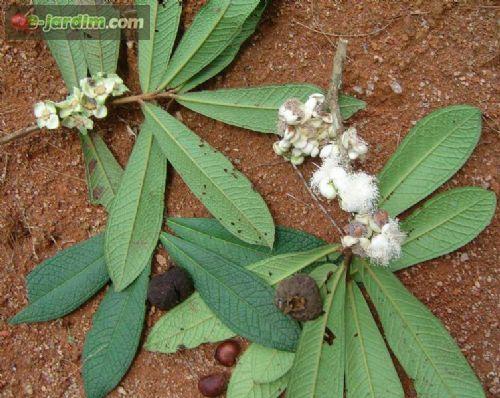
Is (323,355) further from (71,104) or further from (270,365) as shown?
(71,104)

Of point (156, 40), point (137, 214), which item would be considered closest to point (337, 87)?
point (156, 40)

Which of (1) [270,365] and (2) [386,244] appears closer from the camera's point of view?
(2) [386,244]

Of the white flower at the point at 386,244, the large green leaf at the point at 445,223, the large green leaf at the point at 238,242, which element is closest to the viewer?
the white flower at the point at 386,244

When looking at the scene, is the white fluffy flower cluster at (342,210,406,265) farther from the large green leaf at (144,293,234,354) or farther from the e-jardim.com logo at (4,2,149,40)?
the e-jardim.com logo at (4,2,149,40)

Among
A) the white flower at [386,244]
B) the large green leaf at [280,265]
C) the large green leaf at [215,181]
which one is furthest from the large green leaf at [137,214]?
the white flower at [386,244]

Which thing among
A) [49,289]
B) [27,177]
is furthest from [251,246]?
[27,177]

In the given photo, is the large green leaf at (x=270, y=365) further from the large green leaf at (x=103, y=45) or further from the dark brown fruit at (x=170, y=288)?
the large green leaf at (x=103, y=45)
